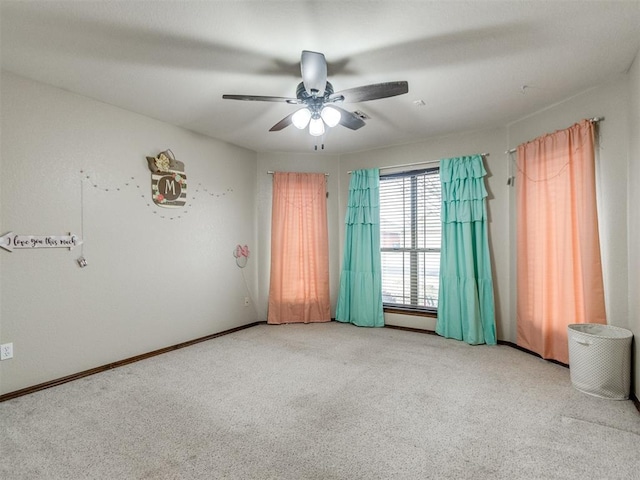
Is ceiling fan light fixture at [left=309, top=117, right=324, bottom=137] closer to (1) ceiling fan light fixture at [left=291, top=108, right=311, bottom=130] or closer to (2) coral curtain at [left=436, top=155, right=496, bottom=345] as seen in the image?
(1) ceiling fan light fixture at [left=291, top=108, right=311, bottom=130]

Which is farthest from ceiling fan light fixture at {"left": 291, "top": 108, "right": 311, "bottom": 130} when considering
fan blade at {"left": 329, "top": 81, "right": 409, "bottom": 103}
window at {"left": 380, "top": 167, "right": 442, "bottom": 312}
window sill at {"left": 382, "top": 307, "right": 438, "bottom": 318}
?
window sill at {"left": 382, "top": 307, "right": 438, "bottom": 318}

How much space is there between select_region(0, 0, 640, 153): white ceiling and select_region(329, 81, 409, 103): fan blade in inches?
11.3

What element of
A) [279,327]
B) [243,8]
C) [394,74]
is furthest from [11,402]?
[394,74]

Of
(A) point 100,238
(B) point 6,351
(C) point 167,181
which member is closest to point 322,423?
(B) point 6,351

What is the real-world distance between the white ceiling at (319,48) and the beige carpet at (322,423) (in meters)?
2.41

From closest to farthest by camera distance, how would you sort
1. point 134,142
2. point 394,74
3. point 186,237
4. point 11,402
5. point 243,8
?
point 243,8, point 11,402, point 394,74, point 134,142, point 186,237

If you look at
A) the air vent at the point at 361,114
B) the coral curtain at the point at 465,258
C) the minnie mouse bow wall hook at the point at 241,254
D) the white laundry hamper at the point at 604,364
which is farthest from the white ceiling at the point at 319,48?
the white laundry hamper at the point at 604,364

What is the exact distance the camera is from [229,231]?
426 cm

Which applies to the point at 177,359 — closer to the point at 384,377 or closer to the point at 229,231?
the point at 229,231

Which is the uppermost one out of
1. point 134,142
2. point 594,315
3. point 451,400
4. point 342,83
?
point 342,83

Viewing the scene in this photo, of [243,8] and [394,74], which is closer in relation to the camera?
[243,8]

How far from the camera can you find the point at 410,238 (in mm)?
4391

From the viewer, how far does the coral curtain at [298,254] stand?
15.1 ft

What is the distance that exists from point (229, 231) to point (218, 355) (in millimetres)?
1573
